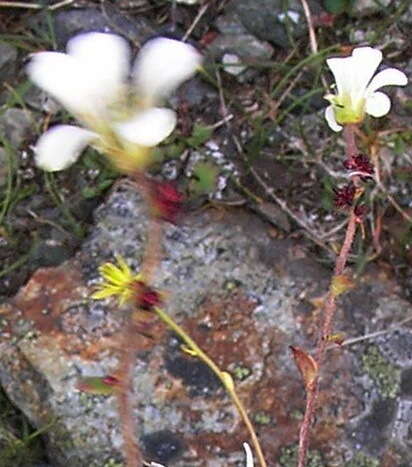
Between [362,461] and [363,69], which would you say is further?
[362,461]

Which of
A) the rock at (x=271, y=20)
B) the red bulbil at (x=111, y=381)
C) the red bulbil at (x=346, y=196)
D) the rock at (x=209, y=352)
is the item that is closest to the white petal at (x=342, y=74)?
the red bulbil at (x=346, y=196)

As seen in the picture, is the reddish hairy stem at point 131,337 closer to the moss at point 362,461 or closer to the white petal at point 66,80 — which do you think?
the white petal at point 66,80

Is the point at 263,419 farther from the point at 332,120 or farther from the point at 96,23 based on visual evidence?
the point at 96,23

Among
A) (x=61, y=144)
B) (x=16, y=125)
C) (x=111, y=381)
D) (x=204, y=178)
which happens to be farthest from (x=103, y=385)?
(x=16, y=125)

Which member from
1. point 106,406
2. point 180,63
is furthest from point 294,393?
point 180,63

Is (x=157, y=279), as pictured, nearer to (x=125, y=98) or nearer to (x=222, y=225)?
(x=222, y=225)

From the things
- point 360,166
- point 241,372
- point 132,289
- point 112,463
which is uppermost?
point 360,166
